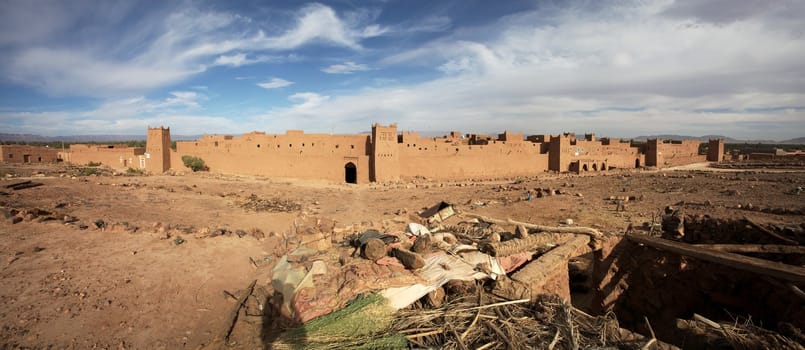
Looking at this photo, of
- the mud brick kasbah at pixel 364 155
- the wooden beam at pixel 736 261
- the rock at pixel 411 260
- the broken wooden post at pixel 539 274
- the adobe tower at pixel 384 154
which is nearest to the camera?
the wooden beam at pixel 736 261

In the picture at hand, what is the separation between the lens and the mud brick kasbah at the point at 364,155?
24172 millimetres

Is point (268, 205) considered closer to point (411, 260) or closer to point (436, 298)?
point (411, 260)

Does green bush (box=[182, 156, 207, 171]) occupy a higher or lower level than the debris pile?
higher

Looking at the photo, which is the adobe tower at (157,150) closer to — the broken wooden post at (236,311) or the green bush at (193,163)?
the green bush at (193,163)

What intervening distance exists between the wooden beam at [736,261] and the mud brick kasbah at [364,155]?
18690mm

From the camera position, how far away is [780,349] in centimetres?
328

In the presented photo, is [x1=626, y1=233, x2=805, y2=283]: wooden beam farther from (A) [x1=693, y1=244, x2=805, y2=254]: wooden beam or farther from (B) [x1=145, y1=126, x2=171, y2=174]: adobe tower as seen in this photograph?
(B) [x1=145, y1=126, x2=171, y2=174]: adobe tower

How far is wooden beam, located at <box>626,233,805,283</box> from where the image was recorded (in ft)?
13.5

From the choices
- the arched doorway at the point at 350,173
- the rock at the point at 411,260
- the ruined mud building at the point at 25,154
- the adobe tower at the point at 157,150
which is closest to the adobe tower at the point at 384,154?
the arched doorway at the point at 350,173

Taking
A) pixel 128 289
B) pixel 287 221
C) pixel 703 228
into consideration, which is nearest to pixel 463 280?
pixel 703 228

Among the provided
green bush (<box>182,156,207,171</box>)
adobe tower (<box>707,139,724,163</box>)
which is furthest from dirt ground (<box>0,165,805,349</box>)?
adobe tower (<box>707,139,724,163</box>)

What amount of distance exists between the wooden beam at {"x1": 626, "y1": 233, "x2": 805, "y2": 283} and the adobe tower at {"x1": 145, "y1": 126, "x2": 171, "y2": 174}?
1203 inches

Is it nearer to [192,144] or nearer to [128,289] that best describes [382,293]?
[128,289]

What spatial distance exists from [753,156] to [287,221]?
51.4 metres
